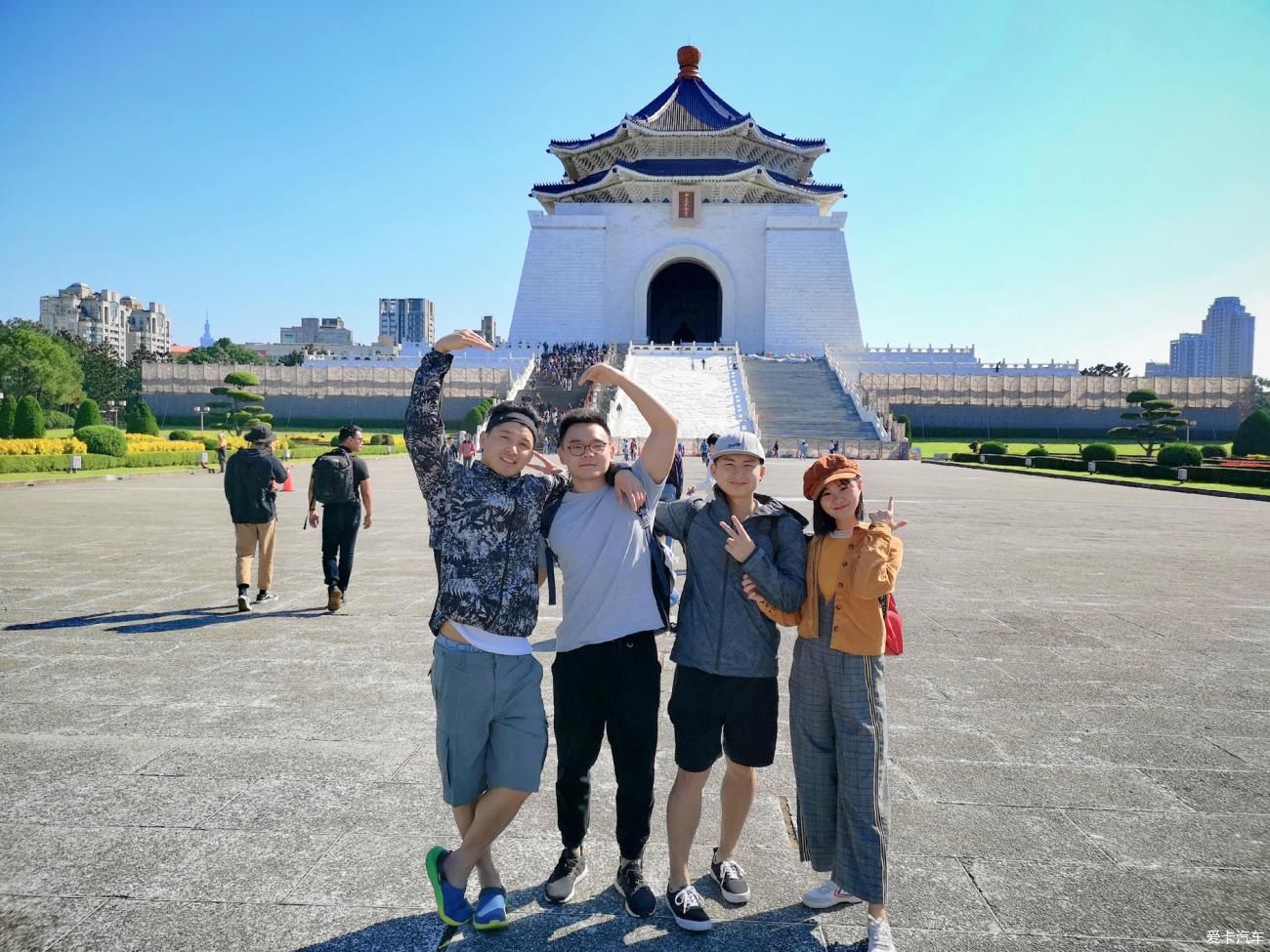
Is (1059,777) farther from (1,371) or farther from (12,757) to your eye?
(1,371)

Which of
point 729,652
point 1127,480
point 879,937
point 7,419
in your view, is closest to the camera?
point 879,937

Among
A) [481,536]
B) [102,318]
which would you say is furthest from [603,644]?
[102,318]

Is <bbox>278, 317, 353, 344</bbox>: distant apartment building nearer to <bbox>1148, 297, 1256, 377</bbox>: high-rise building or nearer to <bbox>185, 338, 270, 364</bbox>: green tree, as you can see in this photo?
<bbox>185, 338, 270, 364</bbox>: green tree

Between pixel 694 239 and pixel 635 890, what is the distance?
44786 mm

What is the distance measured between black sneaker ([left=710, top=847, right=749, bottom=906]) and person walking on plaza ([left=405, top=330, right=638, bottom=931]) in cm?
64

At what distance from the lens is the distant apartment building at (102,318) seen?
4532 inches

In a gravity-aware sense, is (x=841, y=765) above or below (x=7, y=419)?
below

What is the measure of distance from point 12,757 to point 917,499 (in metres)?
13.4

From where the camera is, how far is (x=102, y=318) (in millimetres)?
119000

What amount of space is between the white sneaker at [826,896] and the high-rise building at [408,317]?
6753 inches

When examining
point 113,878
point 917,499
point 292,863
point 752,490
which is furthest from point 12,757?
point 917,499

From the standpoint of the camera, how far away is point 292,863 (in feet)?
8.77

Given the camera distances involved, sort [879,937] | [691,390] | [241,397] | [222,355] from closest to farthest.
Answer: [879,937]
[691,390]
[241,397]
[222,355]

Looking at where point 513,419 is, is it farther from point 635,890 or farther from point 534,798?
point 534,798
